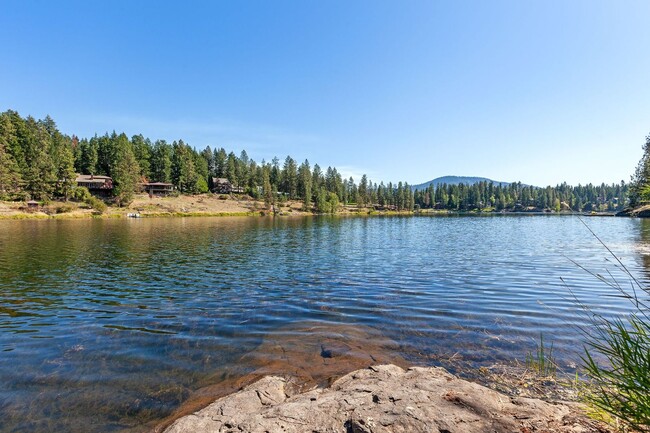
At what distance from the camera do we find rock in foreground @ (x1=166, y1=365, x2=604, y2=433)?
5773mm

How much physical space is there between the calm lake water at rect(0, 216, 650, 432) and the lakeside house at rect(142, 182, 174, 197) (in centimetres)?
12436

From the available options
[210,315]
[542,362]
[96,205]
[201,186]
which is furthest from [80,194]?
[542,362]

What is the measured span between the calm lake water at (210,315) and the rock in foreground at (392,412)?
2405 mm

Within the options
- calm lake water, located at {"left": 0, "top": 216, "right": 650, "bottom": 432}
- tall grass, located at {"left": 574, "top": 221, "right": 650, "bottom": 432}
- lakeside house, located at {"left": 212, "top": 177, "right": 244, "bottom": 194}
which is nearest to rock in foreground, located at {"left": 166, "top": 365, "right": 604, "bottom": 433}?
tall grass, located at {"left": 574, "top": 221, "right": 650, "bottom": 432}

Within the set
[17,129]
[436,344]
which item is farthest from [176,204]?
[436,344]

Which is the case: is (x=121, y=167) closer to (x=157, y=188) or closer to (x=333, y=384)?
(x=157, y=188)

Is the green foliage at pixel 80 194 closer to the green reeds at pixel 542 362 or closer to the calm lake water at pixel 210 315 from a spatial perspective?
the calm lake water at pixel 210 315

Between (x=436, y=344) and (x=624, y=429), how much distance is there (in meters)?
7.22

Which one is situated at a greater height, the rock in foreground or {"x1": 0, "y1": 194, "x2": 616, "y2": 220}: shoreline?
{"x1": 0, "y1": 194, "x2": 616, "y2": 220}: shoreline

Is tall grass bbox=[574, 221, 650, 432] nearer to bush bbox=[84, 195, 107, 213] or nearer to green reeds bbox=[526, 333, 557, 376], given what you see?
green reeds bbox=[526, 333, 557, 376]

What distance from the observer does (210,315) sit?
15656mm

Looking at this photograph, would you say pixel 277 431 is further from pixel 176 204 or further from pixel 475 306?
pixel 176 204

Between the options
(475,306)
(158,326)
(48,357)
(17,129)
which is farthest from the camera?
(17,129)

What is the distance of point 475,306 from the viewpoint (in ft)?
54.6
